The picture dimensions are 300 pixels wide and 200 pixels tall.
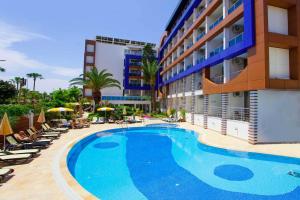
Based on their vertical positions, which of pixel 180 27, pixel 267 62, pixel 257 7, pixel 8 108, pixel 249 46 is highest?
pixel 180 27

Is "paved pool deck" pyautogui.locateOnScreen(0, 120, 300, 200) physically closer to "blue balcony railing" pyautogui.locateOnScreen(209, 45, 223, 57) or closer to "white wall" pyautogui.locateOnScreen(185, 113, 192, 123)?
"blue balcony railing" pyautogui.locateOnScreen(209, 45, 223, 57)

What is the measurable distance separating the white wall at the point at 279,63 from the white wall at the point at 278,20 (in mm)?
1563

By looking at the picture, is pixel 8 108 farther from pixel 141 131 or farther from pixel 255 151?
pixel 255 151

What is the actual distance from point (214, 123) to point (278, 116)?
7217 mm

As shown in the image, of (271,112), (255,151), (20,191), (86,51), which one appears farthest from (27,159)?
(86,51)

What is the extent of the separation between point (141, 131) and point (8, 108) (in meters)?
13.3

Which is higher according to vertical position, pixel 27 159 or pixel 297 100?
pixel 297 100

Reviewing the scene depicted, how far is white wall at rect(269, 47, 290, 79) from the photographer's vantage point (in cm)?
1460

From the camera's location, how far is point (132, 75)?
52.5 meters

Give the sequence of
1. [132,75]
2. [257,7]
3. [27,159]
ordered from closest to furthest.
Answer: [27,159] → [257,7] → [132,75]

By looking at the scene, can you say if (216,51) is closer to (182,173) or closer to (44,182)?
(182,173)

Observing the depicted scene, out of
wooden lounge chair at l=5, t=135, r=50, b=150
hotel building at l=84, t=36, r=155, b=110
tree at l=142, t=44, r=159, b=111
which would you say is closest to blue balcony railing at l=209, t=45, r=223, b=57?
wooden lounge chair at l=5, t=135, r=50, b=150

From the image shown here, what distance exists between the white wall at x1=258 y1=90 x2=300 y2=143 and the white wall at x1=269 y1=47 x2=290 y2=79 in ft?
4.65

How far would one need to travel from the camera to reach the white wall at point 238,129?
15305 millimetres
